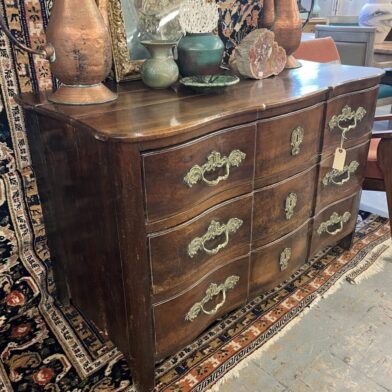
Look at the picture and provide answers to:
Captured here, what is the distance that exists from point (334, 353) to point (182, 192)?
0.85 metres

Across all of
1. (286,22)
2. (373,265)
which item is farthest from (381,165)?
(286,22)

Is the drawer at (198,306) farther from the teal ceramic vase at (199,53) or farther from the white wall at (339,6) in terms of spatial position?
the white wall at (339,6)

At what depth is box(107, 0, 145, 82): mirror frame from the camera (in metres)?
1.30

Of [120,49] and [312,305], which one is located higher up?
[120,49]

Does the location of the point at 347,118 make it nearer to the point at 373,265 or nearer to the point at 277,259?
the point at 277,259

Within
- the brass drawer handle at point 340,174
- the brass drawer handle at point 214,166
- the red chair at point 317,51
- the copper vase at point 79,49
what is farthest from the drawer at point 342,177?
the red chair at point 317,51

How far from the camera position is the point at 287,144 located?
4.32 feet

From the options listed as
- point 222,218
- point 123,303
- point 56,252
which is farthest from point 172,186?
point 56,252

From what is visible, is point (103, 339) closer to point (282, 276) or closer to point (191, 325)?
point (191, 325)

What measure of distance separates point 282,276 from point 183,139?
31.8 inches

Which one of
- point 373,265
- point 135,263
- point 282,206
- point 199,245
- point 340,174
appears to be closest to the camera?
point 135,263

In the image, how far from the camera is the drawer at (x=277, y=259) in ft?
4.74

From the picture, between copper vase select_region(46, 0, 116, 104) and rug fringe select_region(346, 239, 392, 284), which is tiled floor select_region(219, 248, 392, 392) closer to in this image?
rug fringe select_region(346, 239, 392, 284)

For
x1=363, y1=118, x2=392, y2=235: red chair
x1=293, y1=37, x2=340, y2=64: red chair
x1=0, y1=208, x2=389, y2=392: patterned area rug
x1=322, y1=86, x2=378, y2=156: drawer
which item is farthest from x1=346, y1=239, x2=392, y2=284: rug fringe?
x1=293, y1=37, x2=340, y2=64: red chair
